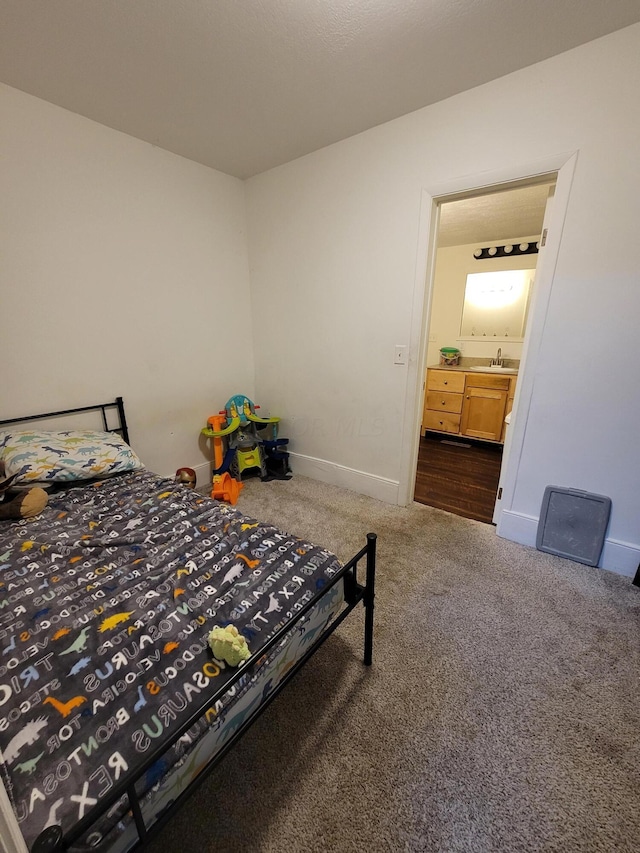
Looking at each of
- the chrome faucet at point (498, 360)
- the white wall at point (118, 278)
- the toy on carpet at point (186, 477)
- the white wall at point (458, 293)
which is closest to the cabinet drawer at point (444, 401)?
the white wall at point (458, 293)

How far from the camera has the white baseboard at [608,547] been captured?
6.42 feet

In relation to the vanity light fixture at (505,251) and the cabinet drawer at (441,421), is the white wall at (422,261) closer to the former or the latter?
the cabinet drawer at (441,421)

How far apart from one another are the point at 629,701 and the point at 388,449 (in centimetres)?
180

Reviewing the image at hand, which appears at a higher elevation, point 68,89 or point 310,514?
point 68,89

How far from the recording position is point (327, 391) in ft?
9.95

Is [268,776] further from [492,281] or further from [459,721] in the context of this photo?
[492,281]

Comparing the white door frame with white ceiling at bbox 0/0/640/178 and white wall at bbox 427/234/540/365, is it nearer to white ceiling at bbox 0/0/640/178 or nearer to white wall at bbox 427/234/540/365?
white ceiling at bbox 0/0/640/178

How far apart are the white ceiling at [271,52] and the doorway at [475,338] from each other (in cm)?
146

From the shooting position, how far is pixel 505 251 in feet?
14.0

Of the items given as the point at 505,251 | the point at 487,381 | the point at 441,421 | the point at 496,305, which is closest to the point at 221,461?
the point at 441,421

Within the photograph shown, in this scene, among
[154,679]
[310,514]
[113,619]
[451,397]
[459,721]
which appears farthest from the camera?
[451,397]

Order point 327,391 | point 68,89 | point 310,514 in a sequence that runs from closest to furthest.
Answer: point 68,89 → point 310,514 → point 327,391

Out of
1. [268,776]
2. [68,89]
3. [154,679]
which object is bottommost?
[268,776]

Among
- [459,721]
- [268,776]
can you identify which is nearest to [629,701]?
[459,721]
